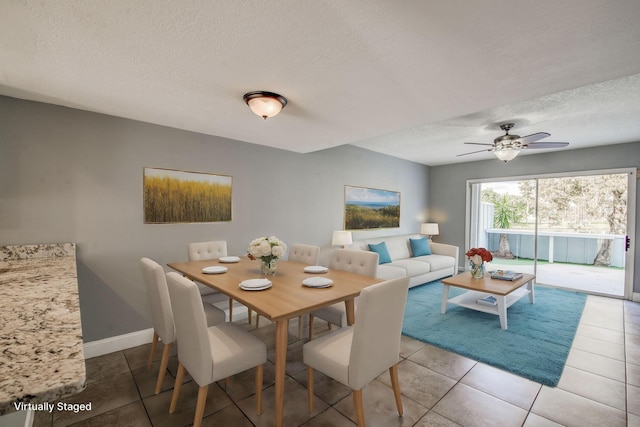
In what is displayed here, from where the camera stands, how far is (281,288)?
2.01 meters

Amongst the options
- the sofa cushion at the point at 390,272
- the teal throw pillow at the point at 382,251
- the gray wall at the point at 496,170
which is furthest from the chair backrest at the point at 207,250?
the gray wall at the point at 496,170

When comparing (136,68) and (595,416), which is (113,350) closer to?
(136,68)

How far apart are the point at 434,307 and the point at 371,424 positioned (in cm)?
250

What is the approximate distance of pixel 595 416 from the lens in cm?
188

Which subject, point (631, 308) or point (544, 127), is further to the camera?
point (631, 308)

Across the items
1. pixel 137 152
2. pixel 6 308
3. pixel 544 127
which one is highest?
pixel 544 127

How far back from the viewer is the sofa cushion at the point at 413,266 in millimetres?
4627

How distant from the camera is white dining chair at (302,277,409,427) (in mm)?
1515

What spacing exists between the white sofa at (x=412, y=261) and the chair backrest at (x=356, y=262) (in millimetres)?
1545

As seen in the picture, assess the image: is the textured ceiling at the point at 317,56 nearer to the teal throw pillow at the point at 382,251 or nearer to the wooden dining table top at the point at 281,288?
A: the wooden dining table top at the point at 281,288

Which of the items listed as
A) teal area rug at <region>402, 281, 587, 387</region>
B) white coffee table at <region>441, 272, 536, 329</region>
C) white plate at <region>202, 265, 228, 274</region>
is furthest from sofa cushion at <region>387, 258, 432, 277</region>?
white plate at <region>202, 265, 228, 274</region>

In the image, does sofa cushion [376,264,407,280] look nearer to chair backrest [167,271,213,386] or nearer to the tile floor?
the tile floor

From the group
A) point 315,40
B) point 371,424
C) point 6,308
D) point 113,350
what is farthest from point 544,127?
point 113,350

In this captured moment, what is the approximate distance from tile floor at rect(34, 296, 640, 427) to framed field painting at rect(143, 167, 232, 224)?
1410 mm
